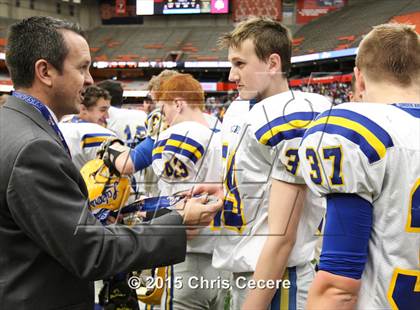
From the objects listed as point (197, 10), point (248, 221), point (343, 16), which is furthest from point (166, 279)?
point (197, 10)

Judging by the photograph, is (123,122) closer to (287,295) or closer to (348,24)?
(287,295)

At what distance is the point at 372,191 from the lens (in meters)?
1.13

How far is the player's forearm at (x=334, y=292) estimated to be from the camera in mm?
1134

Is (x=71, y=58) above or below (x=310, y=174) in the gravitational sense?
above

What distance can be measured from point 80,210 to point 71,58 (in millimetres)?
415

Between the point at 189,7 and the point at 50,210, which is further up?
the point at 189,7

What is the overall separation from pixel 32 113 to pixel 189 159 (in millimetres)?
1089

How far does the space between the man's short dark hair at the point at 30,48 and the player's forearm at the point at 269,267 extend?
0.77 m

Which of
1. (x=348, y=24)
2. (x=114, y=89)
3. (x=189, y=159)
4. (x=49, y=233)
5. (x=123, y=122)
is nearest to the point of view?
(x=49, y=233)

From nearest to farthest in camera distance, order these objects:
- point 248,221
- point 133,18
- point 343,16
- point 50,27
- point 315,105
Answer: point 50,27
point 315,105
point 248,221
point 343,16
point 133,18

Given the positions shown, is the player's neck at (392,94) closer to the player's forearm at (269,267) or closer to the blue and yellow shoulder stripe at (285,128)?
the blue and yellow shoulder stripe at (285,128)

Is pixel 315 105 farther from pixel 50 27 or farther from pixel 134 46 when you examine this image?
pixel 134 46

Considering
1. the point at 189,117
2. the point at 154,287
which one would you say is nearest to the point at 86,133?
the point at 189,117

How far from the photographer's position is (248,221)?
5.67ft
